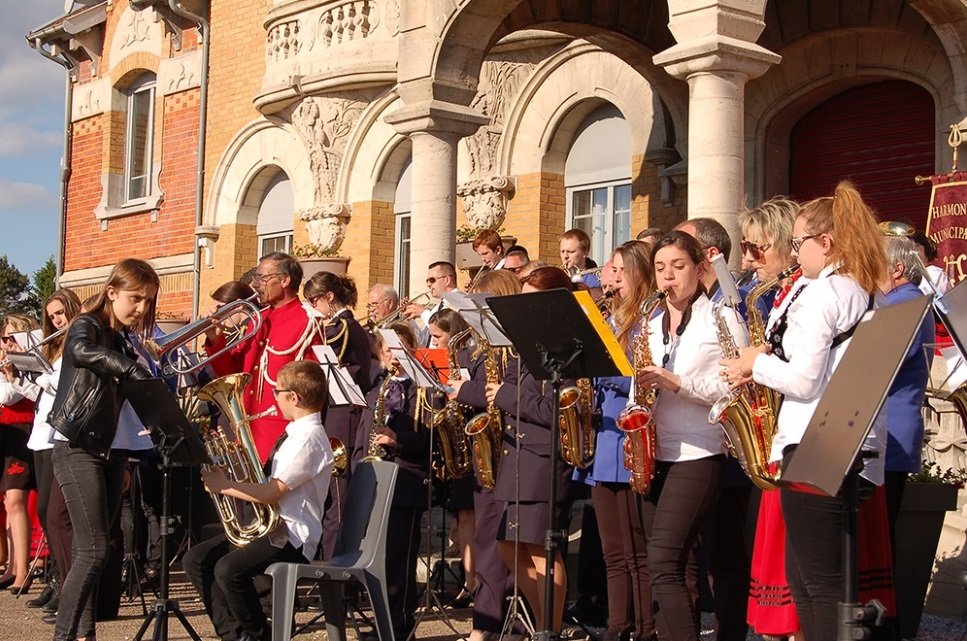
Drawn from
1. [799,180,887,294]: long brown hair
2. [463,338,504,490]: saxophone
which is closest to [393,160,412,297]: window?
[463,338,504,490]: saxophone

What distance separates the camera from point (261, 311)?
835 centimetres

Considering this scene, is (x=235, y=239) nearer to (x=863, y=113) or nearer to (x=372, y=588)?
(x=863, y=113)

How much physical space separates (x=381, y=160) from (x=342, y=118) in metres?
0.82

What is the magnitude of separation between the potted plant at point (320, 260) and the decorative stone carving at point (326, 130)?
681 mm

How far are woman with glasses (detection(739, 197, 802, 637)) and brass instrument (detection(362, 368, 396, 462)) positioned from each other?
2428 millimetres

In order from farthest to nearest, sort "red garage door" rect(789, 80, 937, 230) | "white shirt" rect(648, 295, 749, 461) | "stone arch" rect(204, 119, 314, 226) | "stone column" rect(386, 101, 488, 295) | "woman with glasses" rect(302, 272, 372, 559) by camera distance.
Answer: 1. "stone arch" rect(204, 119, 314, 226)
2. "red garage door" rect(789, 80, 937, 230)
3. "stone column" rect(386, 101, 488, 295)
4. "woman with glasses" rect(302, 272, 372, 559)
5. "white shirt" rect(648, 295, 749, 461)

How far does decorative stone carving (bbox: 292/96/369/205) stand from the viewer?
57.6 ft

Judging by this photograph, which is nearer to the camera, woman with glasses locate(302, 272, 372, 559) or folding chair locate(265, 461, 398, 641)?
folding chair locate(265, 461, 398, 641)

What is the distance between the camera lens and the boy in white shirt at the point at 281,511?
6.40 meters

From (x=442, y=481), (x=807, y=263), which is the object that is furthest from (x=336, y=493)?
(x=807, y=263)

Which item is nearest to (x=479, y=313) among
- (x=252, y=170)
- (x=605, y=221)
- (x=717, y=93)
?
(x=717, y=93)

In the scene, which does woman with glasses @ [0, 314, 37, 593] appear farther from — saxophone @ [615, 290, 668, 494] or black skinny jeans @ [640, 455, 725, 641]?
black skinny jeans @ [640, 455, 725, 641]

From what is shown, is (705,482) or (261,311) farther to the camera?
(261,311)

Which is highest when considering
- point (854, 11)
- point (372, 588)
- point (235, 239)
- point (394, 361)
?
point (854, 11)
